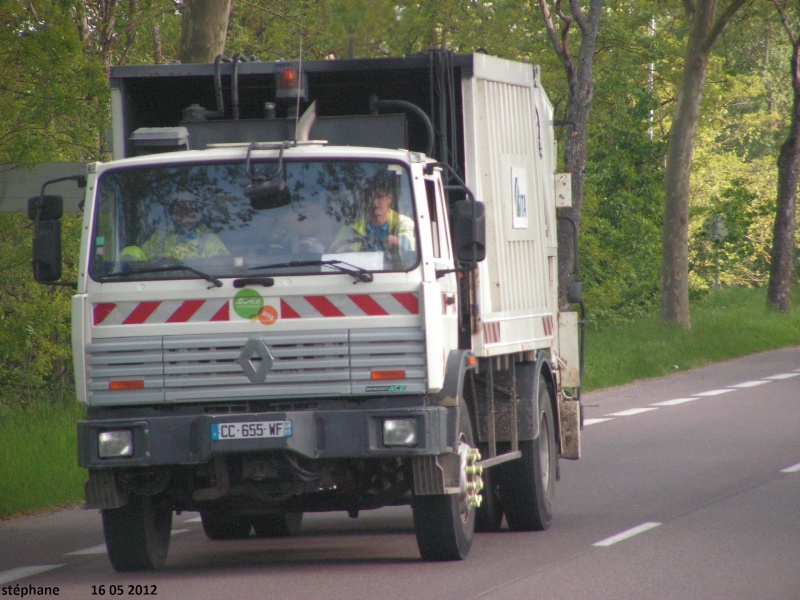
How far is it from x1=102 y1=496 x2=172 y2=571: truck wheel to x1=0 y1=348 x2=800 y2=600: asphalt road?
0.33ft

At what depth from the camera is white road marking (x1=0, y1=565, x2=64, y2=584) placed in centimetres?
879

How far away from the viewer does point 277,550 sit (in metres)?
10.1

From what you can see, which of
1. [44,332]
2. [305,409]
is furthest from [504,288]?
[44,332]

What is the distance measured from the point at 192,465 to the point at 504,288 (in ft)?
8.52

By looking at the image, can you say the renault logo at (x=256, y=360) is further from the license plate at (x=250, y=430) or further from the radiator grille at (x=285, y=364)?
the license plate at (x=250, y=430)

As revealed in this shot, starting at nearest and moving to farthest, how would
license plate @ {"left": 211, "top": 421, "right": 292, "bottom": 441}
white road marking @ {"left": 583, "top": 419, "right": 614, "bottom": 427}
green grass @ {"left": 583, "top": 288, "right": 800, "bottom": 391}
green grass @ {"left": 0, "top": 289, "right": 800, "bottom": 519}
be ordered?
1. license plate @ {"left": 211, "top": 421, "right": 292, "bottom": 441}
2. green grass @ {"left": 0, "top": 289, "right": 800, "bottom": 519}
3. white road marking @ {"left": 583, "top": 419, "right": 614, "bottom": 427}
4. green grass @ {"left": 583, "top": 288, "right": 800, "bottom": 391}

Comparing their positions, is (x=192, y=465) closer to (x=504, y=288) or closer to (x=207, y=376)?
(x=207, y=376)

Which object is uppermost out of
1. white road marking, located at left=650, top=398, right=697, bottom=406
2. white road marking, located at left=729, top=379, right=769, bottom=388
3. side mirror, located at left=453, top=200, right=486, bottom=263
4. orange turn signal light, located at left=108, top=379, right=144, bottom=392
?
side mirror, located at left=453, top=200, right=486, bottom=263

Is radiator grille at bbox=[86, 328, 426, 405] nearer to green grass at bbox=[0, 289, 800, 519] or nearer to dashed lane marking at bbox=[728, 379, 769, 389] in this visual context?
green grass at bbox=[0, 289, 800, 519]

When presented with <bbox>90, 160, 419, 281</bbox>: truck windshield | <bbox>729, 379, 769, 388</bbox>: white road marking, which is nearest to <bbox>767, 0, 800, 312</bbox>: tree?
<bbox>729, 379, 769, 388</bbox>: white road marking

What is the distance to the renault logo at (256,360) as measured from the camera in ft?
27.3

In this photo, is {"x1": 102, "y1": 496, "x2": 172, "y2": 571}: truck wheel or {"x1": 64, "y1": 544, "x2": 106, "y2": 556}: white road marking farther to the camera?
{"x1": 64, "y1": 544, "x2": 106, "y2": 556}: white road marking

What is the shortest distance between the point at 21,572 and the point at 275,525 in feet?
7.56

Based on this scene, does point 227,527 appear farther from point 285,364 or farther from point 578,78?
point 578,78
